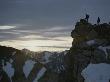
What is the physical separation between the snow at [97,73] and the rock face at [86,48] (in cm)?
90

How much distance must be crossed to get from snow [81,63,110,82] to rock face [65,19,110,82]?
904 millimetres

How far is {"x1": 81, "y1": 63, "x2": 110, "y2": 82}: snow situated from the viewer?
72.2 m

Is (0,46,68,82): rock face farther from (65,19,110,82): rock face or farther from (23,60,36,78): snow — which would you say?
(65,19,110,82): rock face

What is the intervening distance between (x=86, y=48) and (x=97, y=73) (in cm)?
696

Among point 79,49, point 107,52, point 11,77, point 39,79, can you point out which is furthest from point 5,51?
point 107,52

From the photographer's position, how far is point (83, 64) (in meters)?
75.2

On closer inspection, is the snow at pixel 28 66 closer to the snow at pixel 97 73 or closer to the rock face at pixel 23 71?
the rock face at pixel 23 71

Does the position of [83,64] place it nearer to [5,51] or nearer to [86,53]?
[86,53]

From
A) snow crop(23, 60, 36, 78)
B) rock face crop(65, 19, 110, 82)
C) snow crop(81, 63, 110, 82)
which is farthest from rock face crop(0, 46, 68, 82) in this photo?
snow crop(81, 63, 110, 82)

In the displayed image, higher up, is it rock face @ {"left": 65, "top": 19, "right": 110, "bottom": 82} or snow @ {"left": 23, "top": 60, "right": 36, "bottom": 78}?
rock face @ {"left": 65, "top": 19, "right": 110, "bottom": 82}

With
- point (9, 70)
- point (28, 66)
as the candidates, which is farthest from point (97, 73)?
point (9, 70)

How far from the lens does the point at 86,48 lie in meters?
75.6

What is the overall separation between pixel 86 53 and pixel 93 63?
10.1 feet

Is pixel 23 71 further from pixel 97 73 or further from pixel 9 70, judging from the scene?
pixel 97 73
